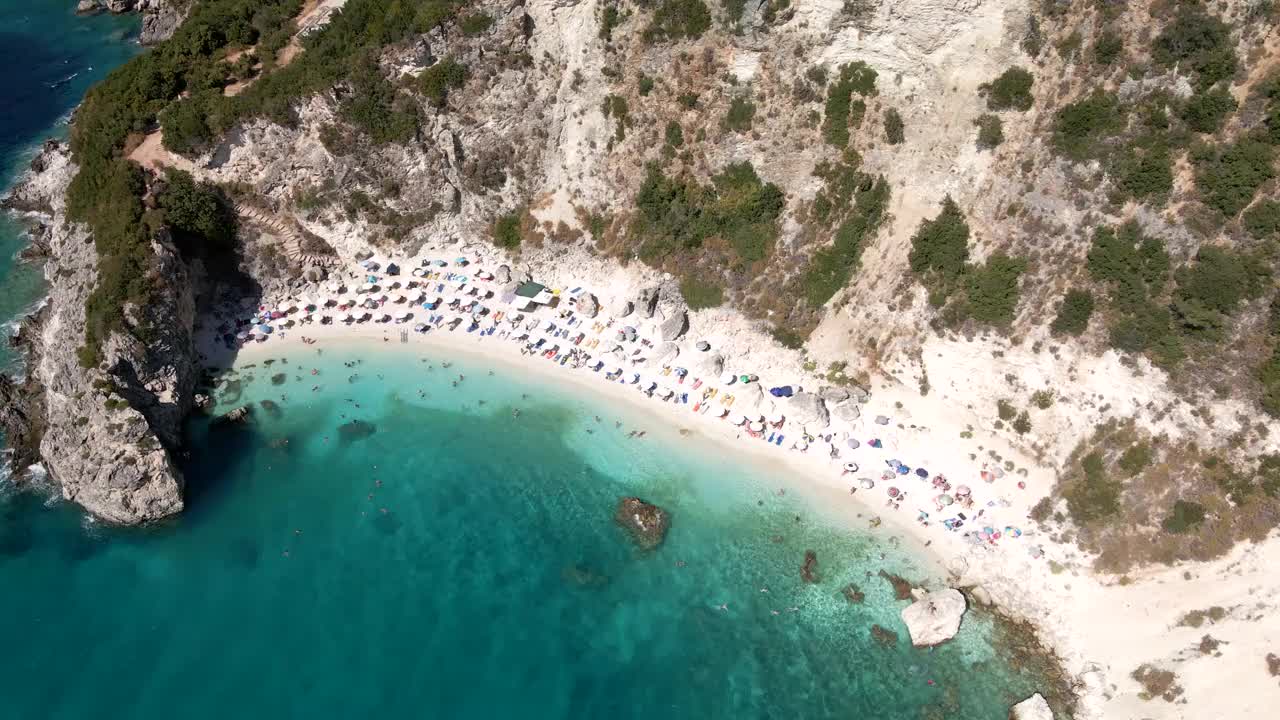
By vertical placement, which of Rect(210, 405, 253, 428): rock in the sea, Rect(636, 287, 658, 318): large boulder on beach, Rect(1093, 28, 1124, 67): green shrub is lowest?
Rect(210, 405, 253, 428): rock in the sea

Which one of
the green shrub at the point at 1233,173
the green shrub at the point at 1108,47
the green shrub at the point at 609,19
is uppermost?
the green shrub at the point at 1108,47

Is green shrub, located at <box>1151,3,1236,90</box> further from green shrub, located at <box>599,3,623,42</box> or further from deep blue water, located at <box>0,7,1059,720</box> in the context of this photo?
green shrub, located at <box>599,3,623,42</box>

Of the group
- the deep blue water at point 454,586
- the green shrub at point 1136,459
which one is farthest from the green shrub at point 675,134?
the green shrub at point 1136,459

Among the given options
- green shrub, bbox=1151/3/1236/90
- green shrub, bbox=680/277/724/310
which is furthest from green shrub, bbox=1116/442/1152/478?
green shrub, bbox=680/277/724/310

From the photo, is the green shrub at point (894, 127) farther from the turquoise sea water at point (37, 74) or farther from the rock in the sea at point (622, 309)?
the turquoise sea water at point (37, 74)

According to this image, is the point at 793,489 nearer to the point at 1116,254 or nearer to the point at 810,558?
the point at 810,558

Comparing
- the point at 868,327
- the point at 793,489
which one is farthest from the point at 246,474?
the point at 868,327
